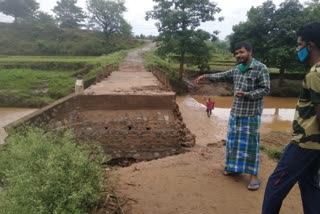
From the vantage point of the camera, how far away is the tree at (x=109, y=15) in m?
49.2

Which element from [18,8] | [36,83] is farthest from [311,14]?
[18,8]

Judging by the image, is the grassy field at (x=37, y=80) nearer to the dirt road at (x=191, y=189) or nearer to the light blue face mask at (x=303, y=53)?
the dirt road at (x=191, y=189)

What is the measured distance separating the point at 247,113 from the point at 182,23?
2223cm

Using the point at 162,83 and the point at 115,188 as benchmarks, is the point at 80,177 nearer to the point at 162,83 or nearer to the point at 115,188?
the point at 115,188

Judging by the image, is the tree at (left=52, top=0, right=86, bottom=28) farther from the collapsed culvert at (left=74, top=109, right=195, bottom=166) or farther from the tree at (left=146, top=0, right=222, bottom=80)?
the collapsed culvert at (left=74, top=109, right=195, bottom=166)

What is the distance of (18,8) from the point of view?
51.0 metres

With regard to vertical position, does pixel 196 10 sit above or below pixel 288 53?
above

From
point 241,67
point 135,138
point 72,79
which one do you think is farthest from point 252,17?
point 241,67

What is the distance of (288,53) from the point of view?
81.8 ft

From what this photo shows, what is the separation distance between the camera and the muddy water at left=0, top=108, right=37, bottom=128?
17.8 metres

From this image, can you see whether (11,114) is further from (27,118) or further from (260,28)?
(260,28)

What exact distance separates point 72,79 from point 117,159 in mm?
17318

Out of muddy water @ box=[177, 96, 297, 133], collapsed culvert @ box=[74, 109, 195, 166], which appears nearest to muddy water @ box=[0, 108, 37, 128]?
muddy water @ box=[177, 96, 297, 133]

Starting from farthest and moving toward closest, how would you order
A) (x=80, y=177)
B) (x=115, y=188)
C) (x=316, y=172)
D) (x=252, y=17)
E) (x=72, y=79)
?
(x=252, y=17)
(x=72, y=79)
(x=115, y=188)
(x=80, y=177)
(x=316, y=172)
